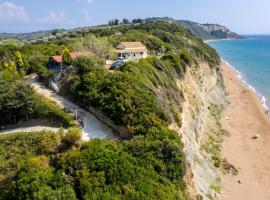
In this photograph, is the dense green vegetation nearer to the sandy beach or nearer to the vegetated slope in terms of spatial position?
the vegetated slope

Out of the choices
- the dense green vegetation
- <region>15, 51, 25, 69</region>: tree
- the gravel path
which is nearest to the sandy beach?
the gravel path

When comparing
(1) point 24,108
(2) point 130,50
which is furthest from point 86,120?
(2) point 130,50

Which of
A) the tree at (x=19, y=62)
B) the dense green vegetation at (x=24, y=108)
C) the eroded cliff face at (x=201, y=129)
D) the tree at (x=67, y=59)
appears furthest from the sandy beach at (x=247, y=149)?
the tree at (x=19, y=62)

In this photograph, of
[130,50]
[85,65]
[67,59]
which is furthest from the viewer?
[130,50]

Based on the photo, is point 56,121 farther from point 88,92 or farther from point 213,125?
point 213,125

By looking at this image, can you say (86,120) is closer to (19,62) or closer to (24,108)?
(24,108)

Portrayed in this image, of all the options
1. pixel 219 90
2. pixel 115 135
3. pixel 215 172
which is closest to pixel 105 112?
pixel 115 135
